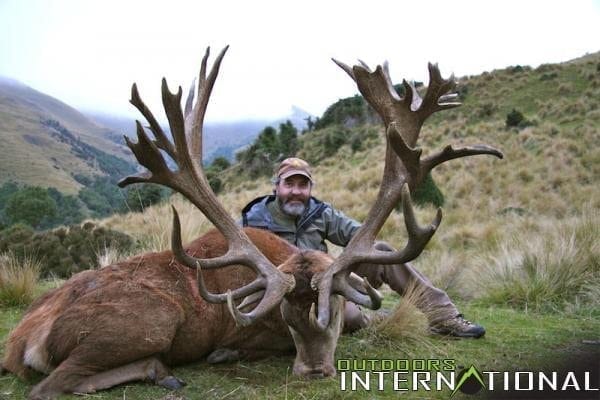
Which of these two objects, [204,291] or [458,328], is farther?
[458,328]

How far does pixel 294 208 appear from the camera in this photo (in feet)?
19.4

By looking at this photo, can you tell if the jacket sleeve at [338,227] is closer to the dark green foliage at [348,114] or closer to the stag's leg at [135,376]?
the stag's leg at [135,376]

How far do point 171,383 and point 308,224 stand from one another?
95.7 inches

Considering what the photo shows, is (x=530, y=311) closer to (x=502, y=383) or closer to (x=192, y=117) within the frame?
(x=502, y=383)

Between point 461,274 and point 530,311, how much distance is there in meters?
1.92

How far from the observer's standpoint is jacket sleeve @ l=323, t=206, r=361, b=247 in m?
6.02

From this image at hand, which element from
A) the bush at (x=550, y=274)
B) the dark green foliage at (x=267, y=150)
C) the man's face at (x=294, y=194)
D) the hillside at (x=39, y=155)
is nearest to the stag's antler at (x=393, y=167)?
the man's face at (x=294, y=194)

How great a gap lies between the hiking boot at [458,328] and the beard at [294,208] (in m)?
1.71

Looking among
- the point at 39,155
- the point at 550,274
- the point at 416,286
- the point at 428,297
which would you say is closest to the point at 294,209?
the point at 416,286

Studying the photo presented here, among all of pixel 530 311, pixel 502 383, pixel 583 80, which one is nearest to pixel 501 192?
pixel 530 311

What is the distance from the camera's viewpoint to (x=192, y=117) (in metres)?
4.88

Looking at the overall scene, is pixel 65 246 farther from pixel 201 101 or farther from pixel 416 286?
pixel 416 286

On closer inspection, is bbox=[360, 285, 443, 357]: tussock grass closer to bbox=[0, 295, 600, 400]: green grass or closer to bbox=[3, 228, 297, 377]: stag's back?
bbox=[0, 295, 600, 400]: green grass

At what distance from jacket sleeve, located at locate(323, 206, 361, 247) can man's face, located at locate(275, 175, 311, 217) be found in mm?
288
